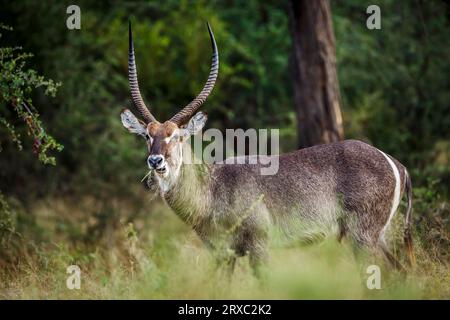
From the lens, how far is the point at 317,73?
955 centimetres

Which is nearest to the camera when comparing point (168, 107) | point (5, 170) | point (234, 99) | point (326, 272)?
point (326, 272)

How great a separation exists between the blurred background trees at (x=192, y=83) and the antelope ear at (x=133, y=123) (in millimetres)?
3190

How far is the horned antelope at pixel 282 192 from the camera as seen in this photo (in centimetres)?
677

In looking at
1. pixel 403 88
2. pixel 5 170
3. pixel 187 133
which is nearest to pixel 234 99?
pixel 403 88

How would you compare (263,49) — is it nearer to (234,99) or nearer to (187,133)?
(234,99)

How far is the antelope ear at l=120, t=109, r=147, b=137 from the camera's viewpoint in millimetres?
7027

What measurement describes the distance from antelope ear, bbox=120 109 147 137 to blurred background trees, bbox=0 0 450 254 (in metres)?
3.19

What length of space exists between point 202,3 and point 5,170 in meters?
5.70

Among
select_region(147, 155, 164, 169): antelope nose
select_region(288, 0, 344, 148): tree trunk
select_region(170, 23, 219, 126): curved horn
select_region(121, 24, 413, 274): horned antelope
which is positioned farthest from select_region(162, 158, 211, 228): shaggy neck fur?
select_region(288, 0, 344, 148): tree trunk

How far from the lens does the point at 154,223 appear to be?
39.3 ft

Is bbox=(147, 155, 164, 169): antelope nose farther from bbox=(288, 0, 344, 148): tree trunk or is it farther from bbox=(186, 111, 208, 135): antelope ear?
bbox=(288, 0, 344, 148): tree trunk

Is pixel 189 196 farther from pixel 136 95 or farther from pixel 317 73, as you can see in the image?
pixel 317 73

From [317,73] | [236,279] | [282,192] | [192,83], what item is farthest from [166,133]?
[192,83]
